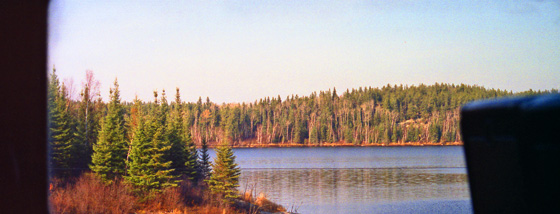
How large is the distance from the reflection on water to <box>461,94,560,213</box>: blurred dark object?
25.8 meters

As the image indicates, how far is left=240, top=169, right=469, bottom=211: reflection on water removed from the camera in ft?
108

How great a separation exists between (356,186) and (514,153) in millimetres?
39812

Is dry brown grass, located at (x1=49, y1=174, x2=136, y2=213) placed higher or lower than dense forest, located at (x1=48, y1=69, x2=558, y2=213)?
lower

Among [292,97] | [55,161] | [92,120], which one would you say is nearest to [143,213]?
[55,161]

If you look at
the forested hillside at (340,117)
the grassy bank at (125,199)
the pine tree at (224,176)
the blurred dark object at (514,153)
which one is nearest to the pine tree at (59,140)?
the grassy bank at (125,199)

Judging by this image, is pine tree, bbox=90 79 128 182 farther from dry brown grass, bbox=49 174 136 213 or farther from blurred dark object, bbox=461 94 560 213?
blurred dark object, bbox=461 94 560 213

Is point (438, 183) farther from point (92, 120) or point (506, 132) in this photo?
point (506, 132)

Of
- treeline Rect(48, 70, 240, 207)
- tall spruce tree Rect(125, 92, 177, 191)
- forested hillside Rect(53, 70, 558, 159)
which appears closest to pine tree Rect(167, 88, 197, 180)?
treeline Rect(48, 70, 240, 207)

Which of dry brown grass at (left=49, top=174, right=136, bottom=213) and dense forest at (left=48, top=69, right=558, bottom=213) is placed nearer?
dry brown grass at (left=49, top=174, right=136, bottom=213)

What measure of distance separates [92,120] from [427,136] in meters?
92.4

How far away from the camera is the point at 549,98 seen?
1.20m
